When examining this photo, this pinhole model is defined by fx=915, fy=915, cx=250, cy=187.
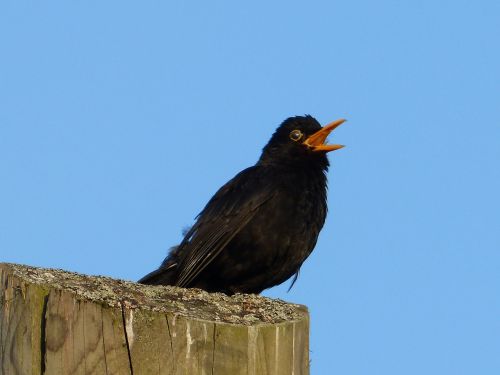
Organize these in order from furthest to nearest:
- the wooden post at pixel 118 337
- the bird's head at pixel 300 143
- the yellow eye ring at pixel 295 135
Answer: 1. the yellow eye ring at pixel 295 135
2. the bird's head at pixel 300 143
3. the wooden post at pixel 118 337

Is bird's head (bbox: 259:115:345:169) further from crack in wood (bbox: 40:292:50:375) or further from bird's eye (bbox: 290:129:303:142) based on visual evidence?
crack in wood (bbox: 40:292:50:375)

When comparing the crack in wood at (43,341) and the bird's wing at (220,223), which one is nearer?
the crack in wood at (43,341)

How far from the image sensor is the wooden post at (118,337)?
274 centimetres

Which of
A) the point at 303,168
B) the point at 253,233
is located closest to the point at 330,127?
the point at 303,168

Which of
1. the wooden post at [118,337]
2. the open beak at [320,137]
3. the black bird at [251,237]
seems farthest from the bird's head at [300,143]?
the wooden post at [118,337]

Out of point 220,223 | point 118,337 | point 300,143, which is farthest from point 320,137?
point 118,337

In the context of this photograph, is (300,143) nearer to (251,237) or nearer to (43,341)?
(251,237)

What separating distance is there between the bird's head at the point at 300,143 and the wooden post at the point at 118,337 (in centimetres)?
502

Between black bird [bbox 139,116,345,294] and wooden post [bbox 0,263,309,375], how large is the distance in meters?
4.13

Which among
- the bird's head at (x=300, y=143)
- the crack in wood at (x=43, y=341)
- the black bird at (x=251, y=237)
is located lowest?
the crack in wood at (x=43, y=341)

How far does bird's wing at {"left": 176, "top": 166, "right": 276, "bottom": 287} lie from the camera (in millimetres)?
7199

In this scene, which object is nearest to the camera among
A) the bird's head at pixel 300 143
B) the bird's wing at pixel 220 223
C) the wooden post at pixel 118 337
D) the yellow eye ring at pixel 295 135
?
the wooden post at pixel 118 337

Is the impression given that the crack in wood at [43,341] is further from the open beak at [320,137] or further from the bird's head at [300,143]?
the open beak at [320,137]

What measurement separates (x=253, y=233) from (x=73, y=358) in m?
4.56
